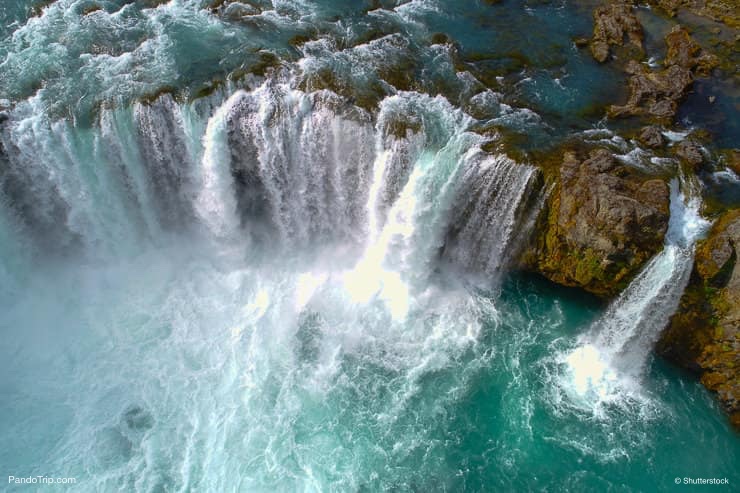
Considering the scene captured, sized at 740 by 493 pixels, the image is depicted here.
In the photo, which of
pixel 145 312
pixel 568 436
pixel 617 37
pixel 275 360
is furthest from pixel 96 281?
pixel 617 37

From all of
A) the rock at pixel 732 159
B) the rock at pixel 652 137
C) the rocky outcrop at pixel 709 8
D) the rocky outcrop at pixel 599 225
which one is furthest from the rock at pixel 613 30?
the rocky outcrop at pixel 599 225

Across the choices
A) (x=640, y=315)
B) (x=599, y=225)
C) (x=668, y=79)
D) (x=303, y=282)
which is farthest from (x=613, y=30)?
(x=303, y=282)

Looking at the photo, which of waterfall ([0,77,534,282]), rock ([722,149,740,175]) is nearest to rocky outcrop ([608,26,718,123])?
rock ([722,149,740,175])

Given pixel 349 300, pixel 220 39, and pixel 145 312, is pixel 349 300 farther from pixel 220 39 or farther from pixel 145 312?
pixel 220 39

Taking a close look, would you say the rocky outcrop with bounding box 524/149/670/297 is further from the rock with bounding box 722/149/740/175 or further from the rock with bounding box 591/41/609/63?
the rock with bounding box 591/41/609/63

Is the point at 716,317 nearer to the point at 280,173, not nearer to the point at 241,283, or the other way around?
the point at 280,173

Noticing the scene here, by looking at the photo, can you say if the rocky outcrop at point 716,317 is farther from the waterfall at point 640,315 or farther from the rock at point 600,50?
the rock at point 600,50
